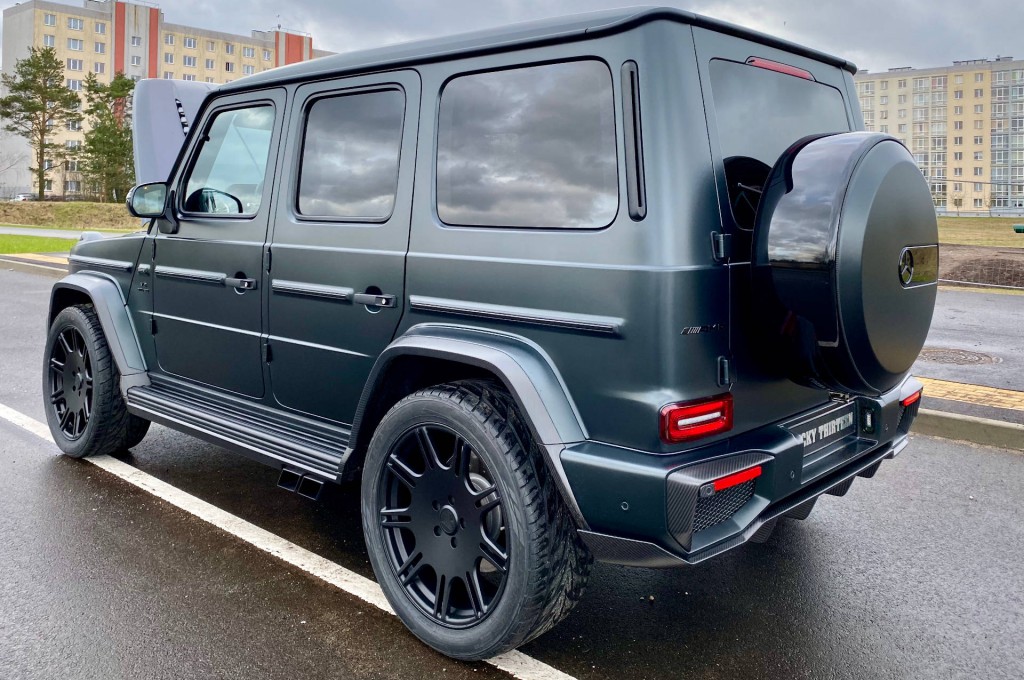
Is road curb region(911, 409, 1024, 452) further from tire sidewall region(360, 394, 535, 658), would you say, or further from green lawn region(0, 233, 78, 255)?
green lawn region(0, 233, 78, 255)

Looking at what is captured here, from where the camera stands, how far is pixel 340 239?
343cm

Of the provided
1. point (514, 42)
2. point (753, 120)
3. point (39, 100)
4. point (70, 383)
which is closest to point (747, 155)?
point (753, 120)

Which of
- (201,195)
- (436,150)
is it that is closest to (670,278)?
(436,150)

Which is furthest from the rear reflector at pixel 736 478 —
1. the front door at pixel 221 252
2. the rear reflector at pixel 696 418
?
the front door at pixel 221 252

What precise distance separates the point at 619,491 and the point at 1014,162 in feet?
410

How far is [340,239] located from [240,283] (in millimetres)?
677

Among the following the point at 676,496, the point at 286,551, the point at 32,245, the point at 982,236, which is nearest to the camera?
the point at 676,496

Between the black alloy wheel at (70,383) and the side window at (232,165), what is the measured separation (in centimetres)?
120

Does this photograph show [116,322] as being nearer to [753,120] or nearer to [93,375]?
[93,375]

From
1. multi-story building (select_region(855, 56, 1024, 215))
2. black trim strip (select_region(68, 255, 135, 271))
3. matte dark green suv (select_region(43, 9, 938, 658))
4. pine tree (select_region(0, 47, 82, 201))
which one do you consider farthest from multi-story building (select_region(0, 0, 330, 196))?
matte dark green suv (select_region(43, 9, 938, 658))

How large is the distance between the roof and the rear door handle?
34.3 inches

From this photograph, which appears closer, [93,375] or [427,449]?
[427,449]

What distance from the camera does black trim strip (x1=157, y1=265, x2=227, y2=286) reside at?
400 centimetres

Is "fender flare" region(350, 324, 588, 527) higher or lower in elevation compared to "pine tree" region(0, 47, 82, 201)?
lower
